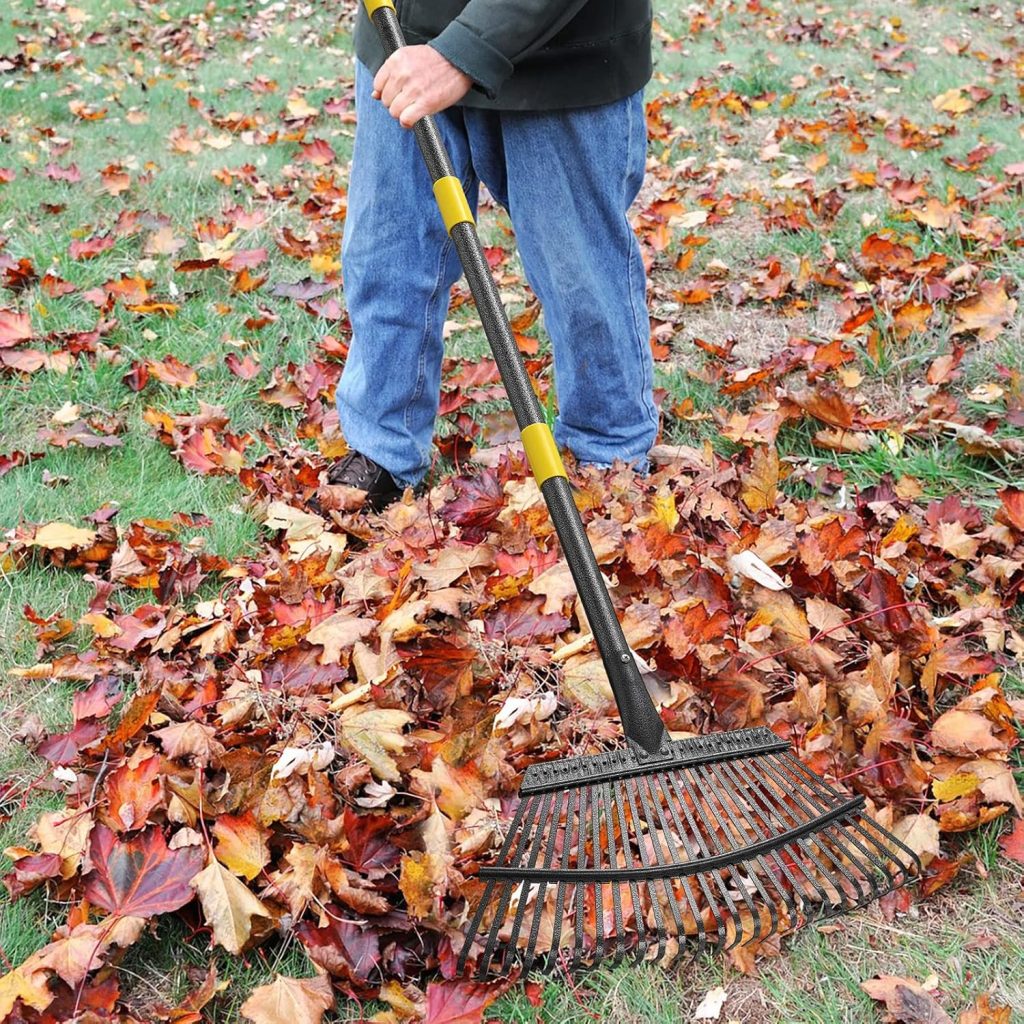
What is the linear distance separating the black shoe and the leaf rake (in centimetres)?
83

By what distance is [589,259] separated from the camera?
204cm

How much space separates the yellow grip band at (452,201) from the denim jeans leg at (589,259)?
13.4 inches

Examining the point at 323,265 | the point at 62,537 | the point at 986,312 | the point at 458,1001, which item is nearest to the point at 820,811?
the point at 458,1001

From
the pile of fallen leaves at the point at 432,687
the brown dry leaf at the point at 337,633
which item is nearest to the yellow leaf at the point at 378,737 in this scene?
the pile of fallen leaves at the point at 432,687

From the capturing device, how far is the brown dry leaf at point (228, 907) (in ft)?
4.31

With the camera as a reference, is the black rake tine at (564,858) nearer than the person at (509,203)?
Yes

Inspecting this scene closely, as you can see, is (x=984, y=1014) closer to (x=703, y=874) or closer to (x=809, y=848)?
(x=809, y=848)

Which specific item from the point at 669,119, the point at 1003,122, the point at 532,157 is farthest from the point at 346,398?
the point at 1003,122

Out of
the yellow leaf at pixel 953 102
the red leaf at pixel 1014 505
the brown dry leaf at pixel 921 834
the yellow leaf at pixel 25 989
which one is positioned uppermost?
the yellow leaf at pixel 953 102

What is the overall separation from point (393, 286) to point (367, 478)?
450 mm

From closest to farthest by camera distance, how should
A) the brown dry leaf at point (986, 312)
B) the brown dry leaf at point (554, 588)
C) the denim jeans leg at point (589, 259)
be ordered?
the brown dry leaf at point (554, 588) < the denim jeans leg at point (589, 259) < the brown dry leaf at point (986, 312)

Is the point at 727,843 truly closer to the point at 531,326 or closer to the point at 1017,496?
the point at 1017,496

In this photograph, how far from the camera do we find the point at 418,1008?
4.16 ft

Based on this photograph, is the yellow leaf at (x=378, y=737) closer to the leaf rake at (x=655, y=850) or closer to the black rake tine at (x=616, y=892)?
the leaf rake at (x=655, y=850)
